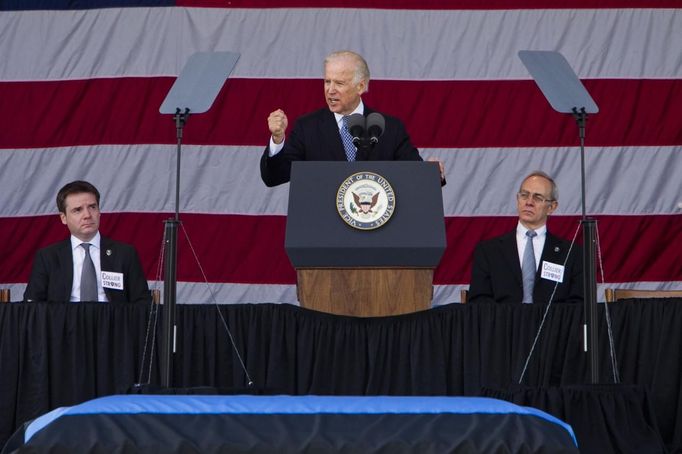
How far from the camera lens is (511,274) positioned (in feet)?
17.4

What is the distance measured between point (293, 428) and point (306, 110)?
471 cm

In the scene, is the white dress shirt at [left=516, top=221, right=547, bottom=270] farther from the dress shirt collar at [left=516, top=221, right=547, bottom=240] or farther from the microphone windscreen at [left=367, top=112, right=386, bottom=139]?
the microphone windscreen at [left=367, top=112, right=386, bottom=139]

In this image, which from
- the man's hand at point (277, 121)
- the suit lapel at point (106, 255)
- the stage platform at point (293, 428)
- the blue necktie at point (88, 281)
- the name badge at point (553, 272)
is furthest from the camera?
the suit lapel at point (106, 255)

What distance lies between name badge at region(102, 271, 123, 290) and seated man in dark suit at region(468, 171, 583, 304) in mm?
1601

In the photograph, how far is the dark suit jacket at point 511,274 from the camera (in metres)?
5.17

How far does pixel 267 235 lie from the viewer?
22.0 feet

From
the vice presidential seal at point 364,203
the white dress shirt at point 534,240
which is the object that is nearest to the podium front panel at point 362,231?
the vice presidential seal at point 364,203

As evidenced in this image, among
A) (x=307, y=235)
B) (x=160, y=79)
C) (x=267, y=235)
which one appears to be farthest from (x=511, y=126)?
(x=307, y=235)

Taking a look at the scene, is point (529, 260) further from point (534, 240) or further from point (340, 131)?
point (340, 131)

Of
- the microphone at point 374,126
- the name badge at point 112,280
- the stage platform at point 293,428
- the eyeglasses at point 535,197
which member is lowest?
the stage platform at point 293,428

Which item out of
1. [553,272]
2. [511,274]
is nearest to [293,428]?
[553,272]

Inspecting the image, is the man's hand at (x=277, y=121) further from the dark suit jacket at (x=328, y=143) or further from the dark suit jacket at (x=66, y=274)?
the dark suit jacket at (x=66, y=274)

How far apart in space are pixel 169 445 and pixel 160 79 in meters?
4.87

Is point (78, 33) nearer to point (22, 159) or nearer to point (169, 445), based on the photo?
point (22, 159)
